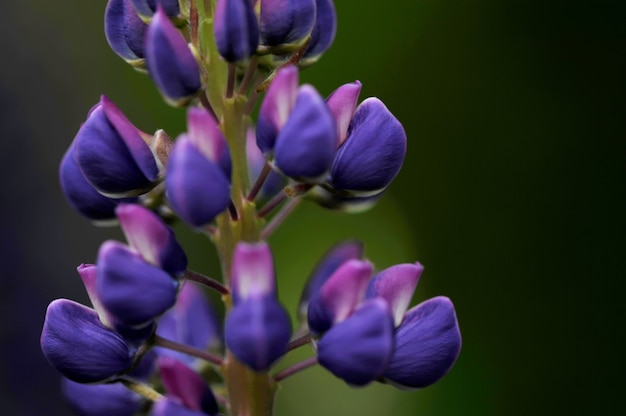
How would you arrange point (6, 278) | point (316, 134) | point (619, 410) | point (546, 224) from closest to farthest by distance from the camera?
1. point (316, 134)
2. point (6, 278)
3. point (619, 410)
4. point (546, 224)

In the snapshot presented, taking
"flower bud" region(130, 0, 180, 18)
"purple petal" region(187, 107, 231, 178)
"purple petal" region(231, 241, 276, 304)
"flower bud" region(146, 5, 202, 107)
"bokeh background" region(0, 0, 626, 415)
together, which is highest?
"flower bud" region(130, 0, 180, 18)

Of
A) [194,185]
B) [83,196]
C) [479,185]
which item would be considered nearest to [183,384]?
[194,185]

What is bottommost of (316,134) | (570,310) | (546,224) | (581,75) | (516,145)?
(570,310)

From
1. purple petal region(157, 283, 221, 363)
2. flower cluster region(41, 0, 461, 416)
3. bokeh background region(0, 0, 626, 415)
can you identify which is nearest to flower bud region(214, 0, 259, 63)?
flower cluster region(41, 0, 461, 416)

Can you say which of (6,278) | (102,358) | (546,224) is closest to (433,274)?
(546,224)

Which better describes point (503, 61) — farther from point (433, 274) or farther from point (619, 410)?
point (619, 410)

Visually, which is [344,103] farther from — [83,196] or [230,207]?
[83,196]

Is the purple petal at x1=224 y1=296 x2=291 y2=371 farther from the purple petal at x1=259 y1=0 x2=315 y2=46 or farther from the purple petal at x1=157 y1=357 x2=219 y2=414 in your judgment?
the purple petal at x1=259 y1=0 x2=315 y2=46
